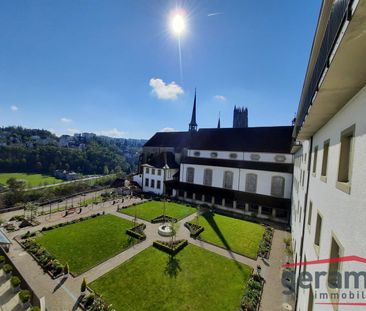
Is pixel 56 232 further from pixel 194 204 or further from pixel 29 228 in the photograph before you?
pixel 194 204

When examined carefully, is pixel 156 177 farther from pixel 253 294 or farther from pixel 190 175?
pixel 253 294

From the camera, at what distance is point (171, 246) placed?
17.7m

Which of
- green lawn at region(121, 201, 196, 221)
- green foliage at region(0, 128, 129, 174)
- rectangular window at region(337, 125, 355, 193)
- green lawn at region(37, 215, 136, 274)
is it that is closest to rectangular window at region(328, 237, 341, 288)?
rectangular window at region(337, 125, 355, 193)

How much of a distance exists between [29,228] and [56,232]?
368 centimetres

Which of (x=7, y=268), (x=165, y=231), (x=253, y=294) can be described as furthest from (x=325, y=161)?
(x=7, y=268)

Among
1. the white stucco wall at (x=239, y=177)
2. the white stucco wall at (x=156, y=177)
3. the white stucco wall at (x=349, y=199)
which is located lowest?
the white stucco wall at (x=156, y=177)

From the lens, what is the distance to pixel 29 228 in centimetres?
2139

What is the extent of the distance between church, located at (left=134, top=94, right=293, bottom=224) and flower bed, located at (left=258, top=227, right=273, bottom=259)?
5.61 m

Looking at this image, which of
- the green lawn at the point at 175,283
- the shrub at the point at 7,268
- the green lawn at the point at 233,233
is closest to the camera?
the green lawn at the point at 175,283

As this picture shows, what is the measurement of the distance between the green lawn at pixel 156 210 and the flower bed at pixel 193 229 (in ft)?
10.2

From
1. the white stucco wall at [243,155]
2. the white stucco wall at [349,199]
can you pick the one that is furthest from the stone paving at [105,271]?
the white stucco wall at [243,155]

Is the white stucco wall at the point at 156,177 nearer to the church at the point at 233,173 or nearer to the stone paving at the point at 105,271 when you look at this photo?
the church at the point at 233,173

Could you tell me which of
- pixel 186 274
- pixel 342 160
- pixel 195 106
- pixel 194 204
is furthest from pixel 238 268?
pixel 195 106

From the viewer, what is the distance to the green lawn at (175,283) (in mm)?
11570
